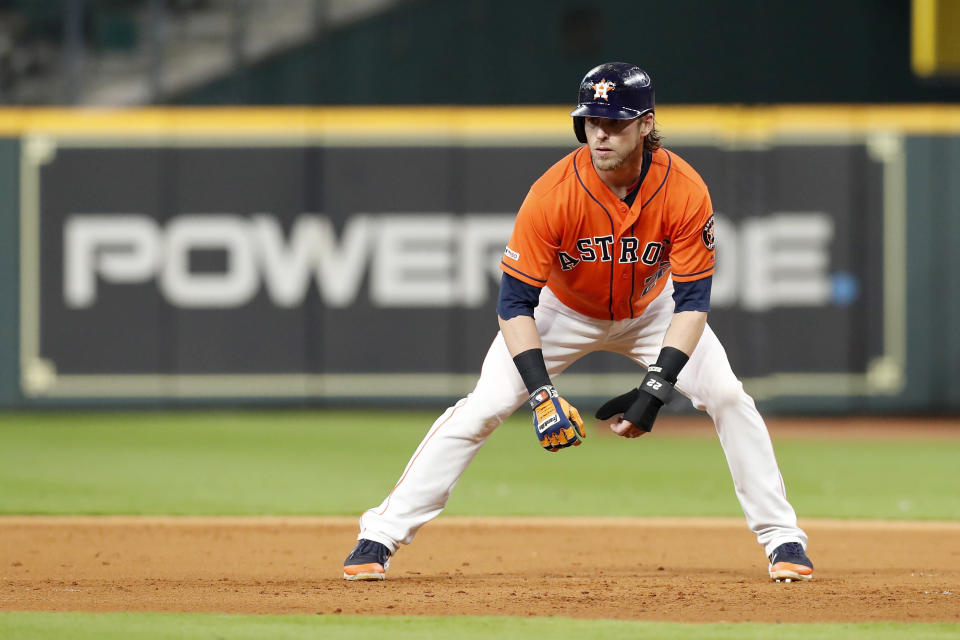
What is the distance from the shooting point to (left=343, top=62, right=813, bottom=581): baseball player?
4918mm

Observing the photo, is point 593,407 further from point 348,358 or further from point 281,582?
point 281,582

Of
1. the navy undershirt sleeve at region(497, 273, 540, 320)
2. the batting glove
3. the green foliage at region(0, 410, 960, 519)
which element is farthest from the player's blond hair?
the green foliage at region(0, 410, 960, 519)

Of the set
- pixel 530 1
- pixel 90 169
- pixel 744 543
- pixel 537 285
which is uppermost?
pixel 530 1

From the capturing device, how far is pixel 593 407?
43.7 feet

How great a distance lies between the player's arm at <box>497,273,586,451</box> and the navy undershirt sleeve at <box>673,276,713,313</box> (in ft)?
1.63

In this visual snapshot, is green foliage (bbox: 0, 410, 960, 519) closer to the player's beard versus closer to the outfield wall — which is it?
the outfield wall

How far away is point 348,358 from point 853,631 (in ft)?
31.0

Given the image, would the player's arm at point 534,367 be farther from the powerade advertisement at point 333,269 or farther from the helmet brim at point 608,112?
the powerade advertisement at point 333,269

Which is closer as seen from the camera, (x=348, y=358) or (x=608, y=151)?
(x=608, y=151)

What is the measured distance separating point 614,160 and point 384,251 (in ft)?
28.2

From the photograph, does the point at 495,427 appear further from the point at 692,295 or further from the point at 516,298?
the point at 692,295

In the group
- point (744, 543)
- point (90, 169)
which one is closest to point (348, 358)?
point (90, 169)

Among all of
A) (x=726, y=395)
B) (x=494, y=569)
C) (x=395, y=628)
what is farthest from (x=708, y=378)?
(x=395, y=628)

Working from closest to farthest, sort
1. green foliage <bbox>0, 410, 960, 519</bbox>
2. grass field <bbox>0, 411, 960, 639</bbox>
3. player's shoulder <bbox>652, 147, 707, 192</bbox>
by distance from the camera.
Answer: grass field <bbox>0, 411, 960, 639</bbox>, player's shoulder <bbox>652, 147, 707, 192</bbox>, green foliage <bbox>0, 410, 960, 519</bbox>
